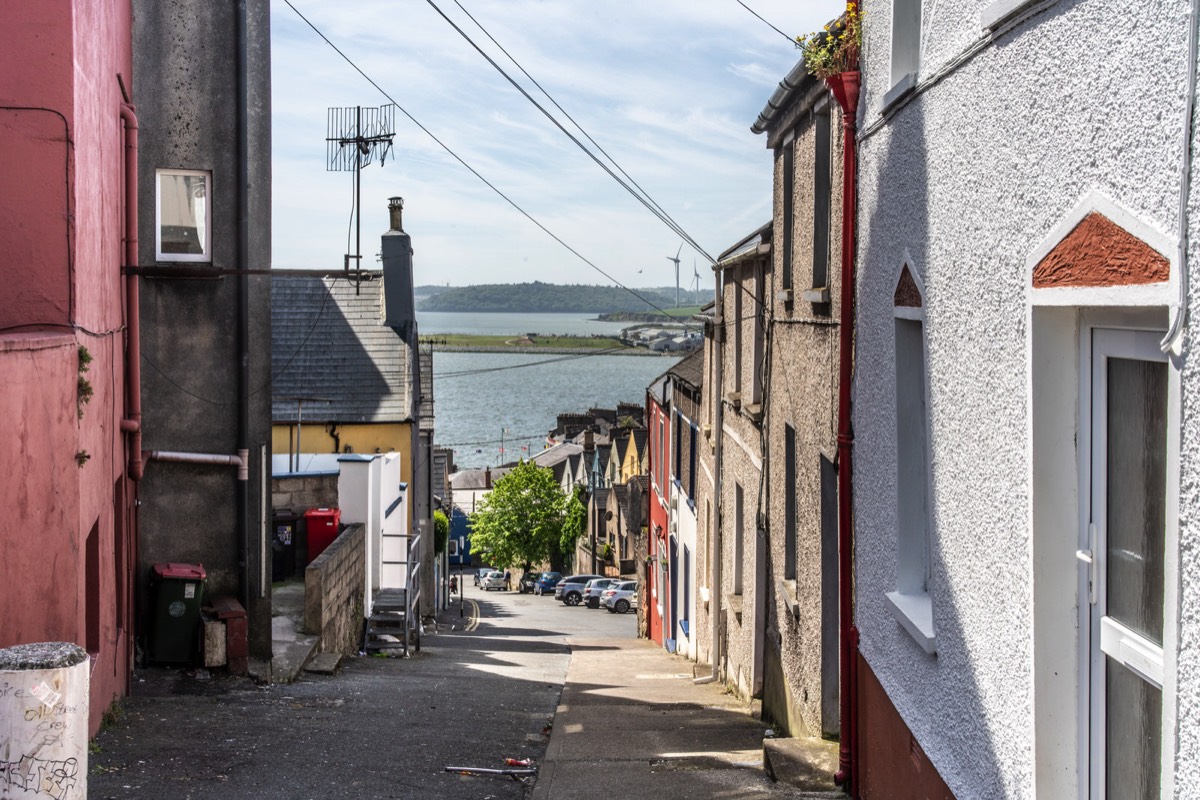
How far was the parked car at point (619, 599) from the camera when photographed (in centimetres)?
4603

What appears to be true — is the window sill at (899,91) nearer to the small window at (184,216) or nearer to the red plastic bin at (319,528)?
the small window at (184,216)

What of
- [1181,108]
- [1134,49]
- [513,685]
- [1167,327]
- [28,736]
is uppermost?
[1134,49]

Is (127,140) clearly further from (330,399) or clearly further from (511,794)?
(330,399)

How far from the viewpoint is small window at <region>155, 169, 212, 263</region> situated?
43.2 feet

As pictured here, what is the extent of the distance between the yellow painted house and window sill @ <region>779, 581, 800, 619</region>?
55.8 ft

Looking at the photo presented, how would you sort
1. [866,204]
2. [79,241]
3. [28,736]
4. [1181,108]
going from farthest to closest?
1. [79,241]
2. [866,204]
3. [28,736]
4. [1181,108]

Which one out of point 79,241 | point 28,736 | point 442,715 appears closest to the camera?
point 28,736

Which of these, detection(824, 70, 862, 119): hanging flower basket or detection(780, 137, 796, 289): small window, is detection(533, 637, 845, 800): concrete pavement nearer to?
detection(780, 137, 796, 289): small window

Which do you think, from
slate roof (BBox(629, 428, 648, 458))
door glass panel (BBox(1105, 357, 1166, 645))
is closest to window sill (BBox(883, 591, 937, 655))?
door glass panel (BBox(1105, 357, 1166, 645))

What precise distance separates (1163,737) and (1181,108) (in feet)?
4.98

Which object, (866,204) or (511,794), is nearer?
(866,204)

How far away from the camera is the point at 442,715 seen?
11.8m

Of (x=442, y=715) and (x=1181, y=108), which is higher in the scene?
(x=1181, y=108)

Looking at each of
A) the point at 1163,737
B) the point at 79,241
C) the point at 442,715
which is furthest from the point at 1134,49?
the point at 442,715
